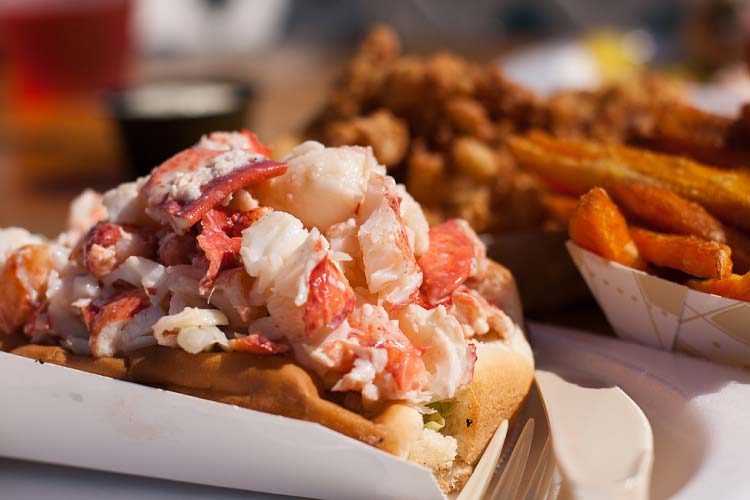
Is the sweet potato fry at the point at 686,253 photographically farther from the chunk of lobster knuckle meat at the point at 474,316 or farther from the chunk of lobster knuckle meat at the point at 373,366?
the chunk of lobster knuckle meat at the point at 373,366

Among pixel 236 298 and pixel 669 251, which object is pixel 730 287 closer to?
pixel 669 251

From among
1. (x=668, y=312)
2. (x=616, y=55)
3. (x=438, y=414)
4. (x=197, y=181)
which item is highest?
(x=197, y=181)

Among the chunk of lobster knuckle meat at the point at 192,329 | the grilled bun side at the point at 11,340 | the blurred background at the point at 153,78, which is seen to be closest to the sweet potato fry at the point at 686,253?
the chunk of lobster knuckle meat at the point at 192,329

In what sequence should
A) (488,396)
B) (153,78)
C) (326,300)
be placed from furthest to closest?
(153,78)
(488,396)
(326,300)

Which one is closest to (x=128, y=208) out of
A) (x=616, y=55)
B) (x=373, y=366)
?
(x=373, y=366)

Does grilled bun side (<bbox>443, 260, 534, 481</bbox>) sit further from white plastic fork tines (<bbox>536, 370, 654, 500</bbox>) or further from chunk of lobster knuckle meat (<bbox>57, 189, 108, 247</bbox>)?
chunk of lobster knuckle meat (<bbox>57, 189, 108, 247</bbox>)

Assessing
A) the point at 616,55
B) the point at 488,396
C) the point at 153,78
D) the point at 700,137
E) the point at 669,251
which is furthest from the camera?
the point at 153,78

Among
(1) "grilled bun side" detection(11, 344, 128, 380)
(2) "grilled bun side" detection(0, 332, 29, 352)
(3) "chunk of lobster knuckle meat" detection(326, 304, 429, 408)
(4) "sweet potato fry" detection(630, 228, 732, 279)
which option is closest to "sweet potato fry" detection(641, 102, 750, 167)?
(4) "sweet potato fry" detection(630, 228, 732, 279)
